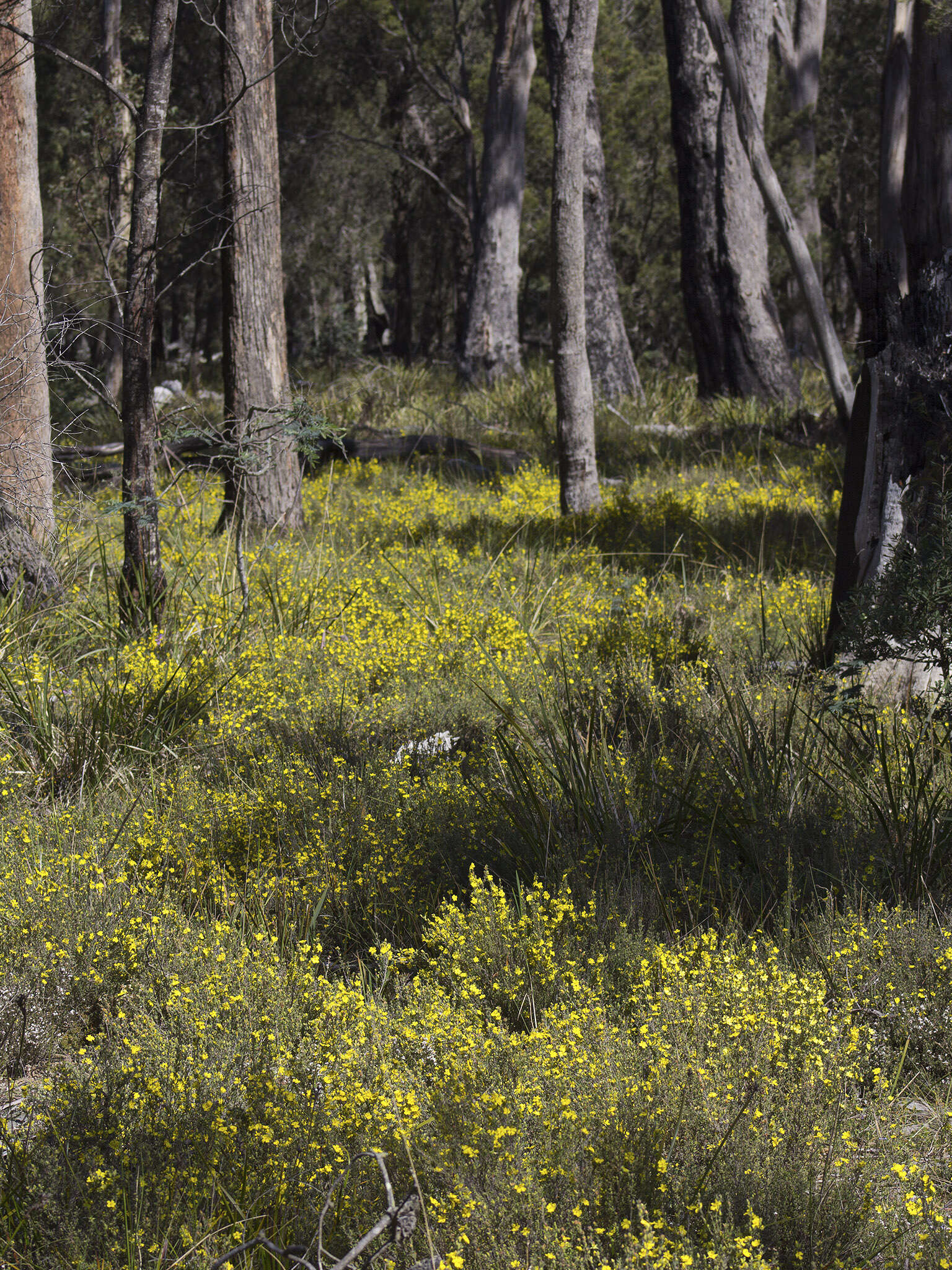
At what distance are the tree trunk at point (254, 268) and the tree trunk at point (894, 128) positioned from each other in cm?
607

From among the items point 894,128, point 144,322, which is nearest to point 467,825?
point 144,322

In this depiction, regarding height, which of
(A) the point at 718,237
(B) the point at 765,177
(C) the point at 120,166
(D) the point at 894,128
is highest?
(D) the point at 894,128

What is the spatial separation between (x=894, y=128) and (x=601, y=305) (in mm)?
3656

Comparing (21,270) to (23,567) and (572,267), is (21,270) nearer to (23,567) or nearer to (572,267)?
(23,567)

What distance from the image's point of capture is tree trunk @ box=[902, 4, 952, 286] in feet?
23.8

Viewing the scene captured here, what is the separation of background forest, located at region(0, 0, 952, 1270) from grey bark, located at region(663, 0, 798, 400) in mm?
2297

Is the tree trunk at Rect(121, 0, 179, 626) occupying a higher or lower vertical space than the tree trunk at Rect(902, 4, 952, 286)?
lower

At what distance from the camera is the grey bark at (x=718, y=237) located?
11320 mm

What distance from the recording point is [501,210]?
616 inches

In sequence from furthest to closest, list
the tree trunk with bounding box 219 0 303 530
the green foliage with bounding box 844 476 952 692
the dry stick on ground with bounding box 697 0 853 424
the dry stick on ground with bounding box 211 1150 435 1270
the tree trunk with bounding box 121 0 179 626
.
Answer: the tree trunk with bounding box 219 0 303 530
the dry stick on ground with bounding box 697 0 853 424
the tree trunk with bounding box 121 0 179 626
the green foliage with bounding box 844 476 952 692
the dry stick on ground with bounding box 211 1150 435 1270

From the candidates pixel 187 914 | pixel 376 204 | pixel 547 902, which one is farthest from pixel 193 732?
pixel 376 204

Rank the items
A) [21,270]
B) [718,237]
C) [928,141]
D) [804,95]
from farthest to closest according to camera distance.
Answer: [804,95] → [718,237] → [928,141] → [21,270]

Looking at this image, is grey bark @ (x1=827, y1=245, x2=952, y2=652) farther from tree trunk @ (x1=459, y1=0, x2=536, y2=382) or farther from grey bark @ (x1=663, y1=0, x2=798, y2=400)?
tree trunk @ (x1=459, y1=0, x2=536, y2=382)

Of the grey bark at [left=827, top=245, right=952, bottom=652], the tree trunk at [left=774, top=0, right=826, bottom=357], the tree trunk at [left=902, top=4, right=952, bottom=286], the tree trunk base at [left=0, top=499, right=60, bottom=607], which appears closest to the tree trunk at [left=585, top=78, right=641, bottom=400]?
the tree trunk at [left=902, top=4, right=952, bottom=286]
